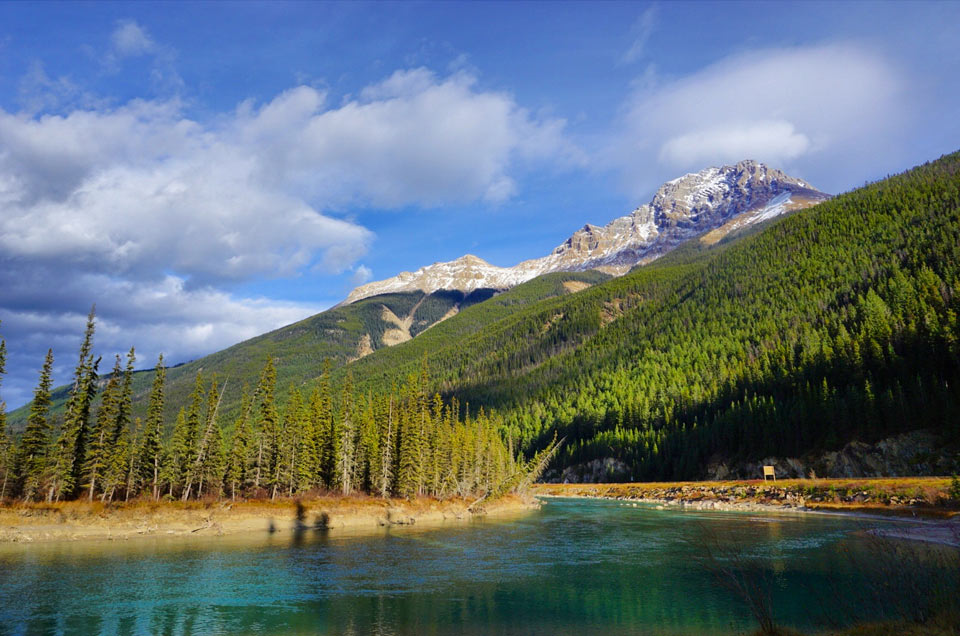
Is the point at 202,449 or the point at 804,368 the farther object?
the point at 804,368

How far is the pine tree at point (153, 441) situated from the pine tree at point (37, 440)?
34.1ft

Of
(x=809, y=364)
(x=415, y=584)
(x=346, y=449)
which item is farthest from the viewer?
(x=809, y=364)

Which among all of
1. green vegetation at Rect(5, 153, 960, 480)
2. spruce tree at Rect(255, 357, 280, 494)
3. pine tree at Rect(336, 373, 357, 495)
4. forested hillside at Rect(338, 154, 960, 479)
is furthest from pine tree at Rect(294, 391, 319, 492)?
forested hillside at Rect(338, 154, 960, 479)

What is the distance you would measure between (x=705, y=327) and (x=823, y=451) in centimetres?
10195

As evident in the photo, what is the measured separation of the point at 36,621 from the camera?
2623 cm

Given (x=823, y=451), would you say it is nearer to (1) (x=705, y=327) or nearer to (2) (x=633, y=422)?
(2) (x=633, y=422)

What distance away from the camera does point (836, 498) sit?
70.4 metres

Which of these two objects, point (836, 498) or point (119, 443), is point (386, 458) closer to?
point (119, 443)

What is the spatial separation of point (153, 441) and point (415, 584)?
54.0m

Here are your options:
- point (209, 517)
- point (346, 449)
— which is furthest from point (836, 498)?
point (209, 517)

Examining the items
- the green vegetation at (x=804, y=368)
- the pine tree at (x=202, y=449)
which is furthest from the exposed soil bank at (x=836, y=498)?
the pine tree at (x=202, y=449)

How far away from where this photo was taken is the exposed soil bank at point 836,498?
48719 millimetres

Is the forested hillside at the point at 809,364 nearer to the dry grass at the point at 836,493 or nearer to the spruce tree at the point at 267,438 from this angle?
the dry grass at the point at 836,493

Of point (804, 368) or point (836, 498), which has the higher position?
point (804, 368)
